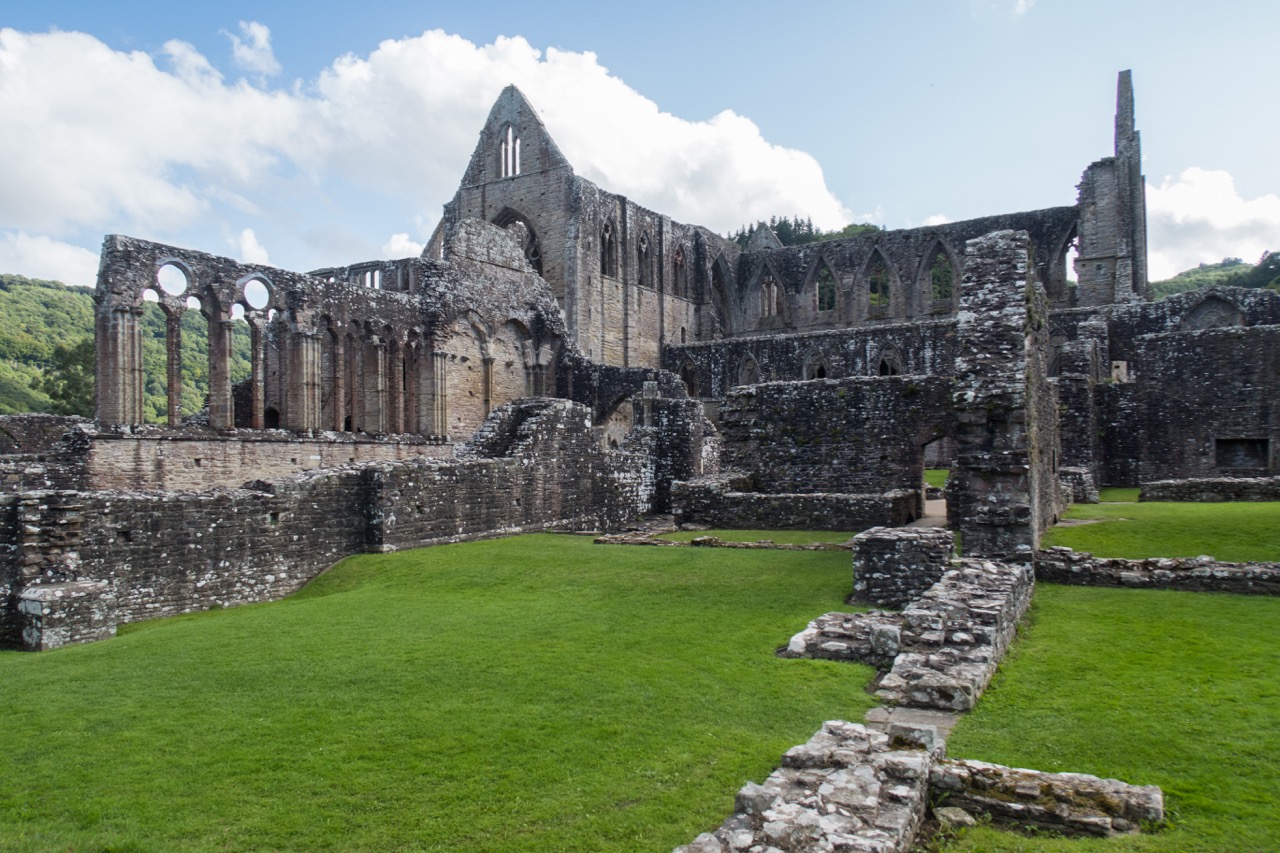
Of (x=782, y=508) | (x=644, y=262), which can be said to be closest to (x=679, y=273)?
(x=644, y=262)

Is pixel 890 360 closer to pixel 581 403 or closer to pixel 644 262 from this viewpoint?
pixel 581 403

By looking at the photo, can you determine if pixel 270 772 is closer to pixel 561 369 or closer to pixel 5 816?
pixel 5 816

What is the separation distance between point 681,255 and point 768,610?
39363 millimetres

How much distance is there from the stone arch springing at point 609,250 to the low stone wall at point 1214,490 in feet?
92.4

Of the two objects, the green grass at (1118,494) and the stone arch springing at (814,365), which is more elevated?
the stone arch springing at (814,365)

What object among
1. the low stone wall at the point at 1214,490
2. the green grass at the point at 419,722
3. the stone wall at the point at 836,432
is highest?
the stone wall at the point at 836,432

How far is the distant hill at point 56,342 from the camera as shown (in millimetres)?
48844

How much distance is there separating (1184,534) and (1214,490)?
20.4ft

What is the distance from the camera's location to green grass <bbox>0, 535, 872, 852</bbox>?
4.79 m

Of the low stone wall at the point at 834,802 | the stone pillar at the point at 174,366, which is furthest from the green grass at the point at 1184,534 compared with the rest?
the stone pillar at the point at 174,366

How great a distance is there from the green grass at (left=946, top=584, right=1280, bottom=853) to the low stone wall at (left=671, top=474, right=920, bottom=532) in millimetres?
6782

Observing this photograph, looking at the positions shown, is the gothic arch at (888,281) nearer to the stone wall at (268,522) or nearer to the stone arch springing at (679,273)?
the stone arch springing at (679,273)

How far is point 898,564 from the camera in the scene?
998cm

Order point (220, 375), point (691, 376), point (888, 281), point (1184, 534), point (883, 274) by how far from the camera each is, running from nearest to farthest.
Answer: point (1184, 534), point (220, 375), point (691, 376), point (888, 281), point (883, 274)
